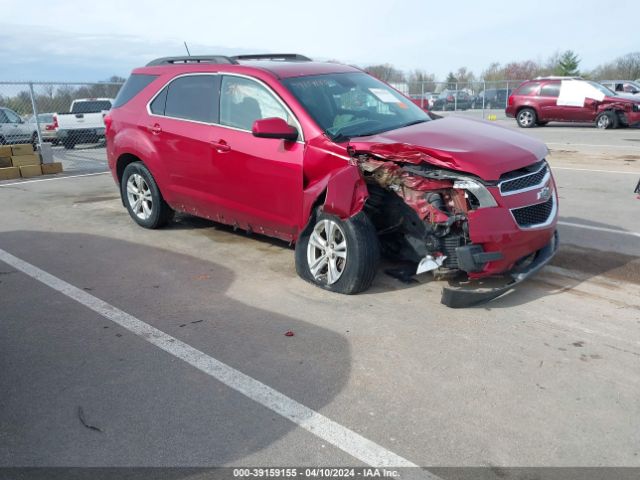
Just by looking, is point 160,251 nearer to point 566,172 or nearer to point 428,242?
point 428,242

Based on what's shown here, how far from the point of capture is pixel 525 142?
4.94m

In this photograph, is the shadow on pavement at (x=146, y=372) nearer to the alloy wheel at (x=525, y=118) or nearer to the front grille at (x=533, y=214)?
the front grille at (x=533, y=214)

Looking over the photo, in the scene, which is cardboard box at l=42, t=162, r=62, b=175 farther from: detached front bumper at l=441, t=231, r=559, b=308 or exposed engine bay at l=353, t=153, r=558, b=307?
detached front bumper at l=441, t=231, r=559, b=308

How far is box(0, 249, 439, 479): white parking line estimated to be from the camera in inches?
110

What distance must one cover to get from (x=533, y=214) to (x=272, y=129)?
2.25 m

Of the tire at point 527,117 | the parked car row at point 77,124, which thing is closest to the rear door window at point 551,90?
the tire at point 527,117

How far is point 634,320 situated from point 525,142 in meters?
1.69

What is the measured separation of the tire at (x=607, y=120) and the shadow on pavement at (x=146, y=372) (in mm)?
18801

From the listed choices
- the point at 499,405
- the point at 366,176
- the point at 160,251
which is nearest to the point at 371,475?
the point at 499,405

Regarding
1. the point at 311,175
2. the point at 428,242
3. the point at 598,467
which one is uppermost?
the point at 311,175

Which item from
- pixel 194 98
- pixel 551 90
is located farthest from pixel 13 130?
pixel 551 90

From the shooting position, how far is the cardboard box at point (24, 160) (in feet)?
40.6

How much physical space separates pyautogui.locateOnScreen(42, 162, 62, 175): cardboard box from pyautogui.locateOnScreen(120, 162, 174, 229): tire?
6.50 m

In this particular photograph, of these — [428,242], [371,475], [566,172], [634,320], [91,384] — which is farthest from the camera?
[566,172]
